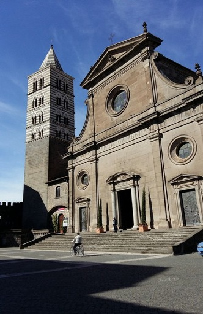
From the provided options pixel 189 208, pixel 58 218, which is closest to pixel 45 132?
pixel 58 218

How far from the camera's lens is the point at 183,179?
1931 cm

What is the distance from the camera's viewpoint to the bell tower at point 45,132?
127 feet

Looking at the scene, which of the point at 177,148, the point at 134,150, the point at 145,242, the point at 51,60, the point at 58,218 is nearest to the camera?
the point at 145,242

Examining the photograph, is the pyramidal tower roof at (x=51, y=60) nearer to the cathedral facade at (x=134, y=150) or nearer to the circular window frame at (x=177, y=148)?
the cathedral facade at (x=134, y=150)

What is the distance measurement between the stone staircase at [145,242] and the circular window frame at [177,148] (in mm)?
5182

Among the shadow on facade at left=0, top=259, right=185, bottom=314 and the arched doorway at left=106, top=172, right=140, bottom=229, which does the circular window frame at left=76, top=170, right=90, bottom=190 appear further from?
the shadow on facade at left=0, top=259, right=185, bottom=314

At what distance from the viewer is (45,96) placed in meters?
44.4

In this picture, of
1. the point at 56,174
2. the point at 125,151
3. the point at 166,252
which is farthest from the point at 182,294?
the point at 56,174

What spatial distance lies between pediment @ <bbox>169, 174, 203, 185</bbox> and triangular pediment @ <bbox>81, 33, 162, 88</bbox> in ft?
43.4

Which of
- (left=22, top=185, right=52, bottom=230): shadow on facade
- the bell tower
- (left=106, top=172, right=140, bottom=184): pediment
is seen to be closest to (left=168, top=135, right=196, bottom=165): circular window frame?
(left=106, top=172, right=140, bottom=184): pediment

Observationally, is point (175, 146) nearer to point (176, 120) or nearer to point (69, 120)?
point (176, 120)

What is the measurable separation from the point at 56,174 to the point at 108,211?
16.6 metres

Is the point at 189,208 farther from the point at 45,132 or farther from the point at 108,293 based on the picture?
the point at 45,132

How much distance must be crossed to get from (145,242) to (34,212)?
84.3 feet
